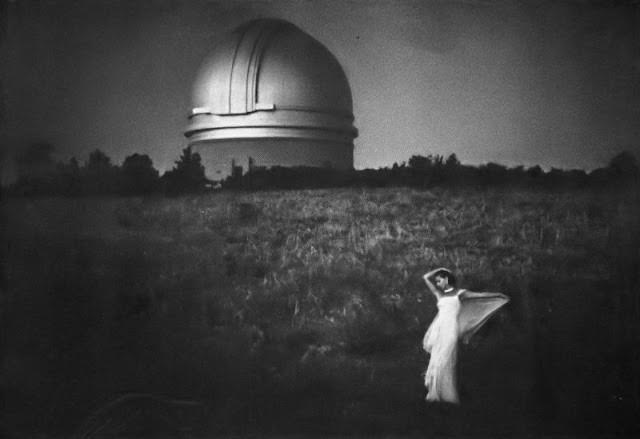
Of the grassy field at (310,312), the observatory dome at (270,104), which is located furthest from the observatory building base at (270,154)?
the grassy field at (310,312)

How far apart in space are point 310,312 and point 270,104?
1387 mm

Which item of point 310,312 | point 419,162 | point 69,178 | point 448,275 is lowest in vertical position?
point 310,312

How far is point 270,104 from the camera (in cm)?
530

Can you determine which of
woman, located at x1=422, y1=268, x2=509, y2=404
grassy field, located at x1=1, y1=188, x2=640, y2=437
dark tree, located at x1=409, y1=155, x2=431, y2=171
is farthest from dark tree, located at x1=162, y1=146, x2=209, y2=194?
woman, located at x1=422, y1=268, x2=509, y2=404

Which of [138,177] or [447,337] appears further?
[138,177]

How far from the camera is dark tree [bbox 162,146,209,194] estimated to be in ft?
17.5

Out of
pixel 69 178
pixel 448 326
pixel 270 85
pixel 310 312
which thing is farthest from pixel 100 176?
pixel 448 326

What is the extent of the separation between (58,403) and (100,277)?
86cm

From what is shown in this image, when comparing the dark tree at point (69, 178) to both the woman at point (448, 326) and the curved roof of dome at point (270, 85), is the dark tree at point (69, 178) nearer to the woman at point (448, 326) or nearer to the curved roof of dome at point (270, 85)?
the curved roof of dome at point (270, 85)

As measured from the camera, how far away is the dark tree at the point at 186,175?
532cm

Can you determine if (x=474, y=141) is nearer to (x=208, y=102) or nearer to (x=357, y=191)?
(x=357, y=191)

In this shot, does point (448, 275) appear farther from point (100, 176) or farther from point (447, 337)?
point (100, 176)

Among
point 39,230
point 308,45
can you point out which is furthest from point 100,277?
point 308,45

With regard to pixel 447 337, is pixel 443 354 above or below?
below
